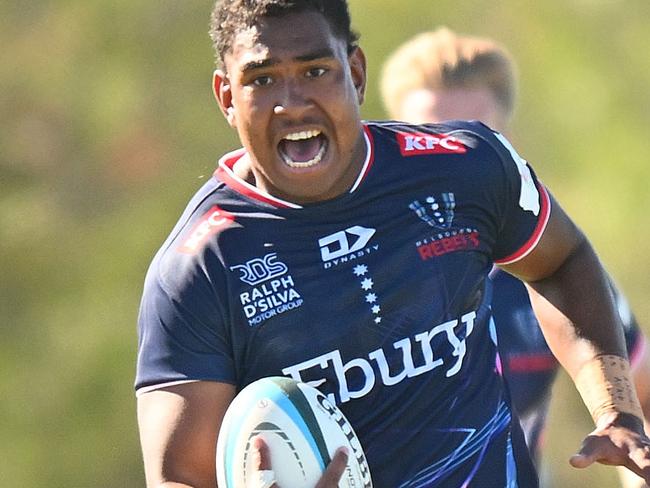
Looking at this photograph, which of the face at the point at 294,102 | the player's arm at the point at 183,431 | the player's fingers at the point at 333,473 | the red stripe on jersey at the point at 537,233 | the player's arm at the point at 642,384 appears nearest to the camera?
the player's fingers at the point at 333,473

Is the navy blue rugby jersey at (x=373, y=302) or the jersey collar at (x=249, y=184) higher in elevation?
the jersey collar at (x=249, y=184)

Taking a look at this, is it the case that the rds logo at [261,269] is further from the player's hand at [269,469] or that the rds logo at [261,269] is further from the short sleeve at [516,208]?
the short sleeve at [516,208]

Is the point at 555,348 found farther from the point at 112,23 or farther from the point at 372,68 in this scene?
the point at 112,23

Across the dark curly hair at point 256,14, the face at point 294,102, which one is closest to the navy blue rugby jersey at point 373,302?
the face at point 294,102

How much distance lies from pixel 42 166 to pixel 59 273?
0.87 m

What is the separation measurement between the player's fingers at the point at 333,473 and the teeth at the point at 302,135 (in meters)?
0.86

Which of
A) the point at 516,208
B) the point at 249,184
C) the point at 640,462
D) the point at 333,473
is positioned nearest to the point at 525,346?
the point at 516,208

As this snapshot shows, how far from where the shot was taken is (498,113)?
21.5ft

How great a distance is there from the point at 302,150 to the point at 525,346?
1.85 meters

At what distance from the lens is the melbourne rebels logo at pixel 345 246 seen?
447 centimetres

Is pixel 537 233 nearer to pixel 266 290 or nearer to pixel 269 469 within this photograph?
pixel 266 290

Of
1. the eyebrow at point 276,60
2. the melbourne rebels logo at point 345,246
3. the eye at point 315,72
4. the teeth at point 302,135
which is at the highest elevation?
the eyebrow at point 276,60

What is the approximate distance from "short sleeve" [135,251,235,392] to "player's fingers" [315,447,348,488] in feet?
1.27

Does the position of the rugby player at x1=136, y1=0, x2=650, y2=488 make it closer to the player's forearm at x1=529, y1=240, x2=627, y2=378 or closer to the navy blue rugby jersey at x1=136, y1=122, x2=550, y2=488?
the navy blue rugby jersey at x1=136, y1=122, x2=550, y2=488
